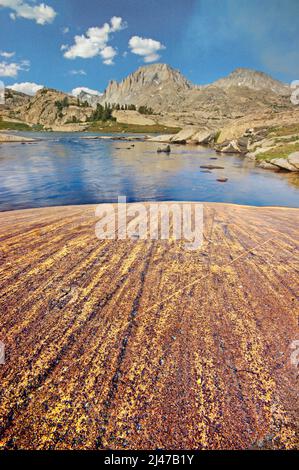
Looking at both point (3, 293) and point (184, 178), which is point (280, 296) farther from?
point (184, 178)

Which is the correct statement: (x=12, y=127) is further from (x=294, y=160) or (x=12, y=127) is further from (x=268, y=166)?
(x=294, y=160)

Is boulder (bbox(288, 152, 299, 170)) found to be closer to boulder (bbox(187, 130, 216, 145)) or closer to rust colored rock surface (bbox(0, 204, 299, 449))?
rust colored rock surface (bbox(0, 204, 299, 449))

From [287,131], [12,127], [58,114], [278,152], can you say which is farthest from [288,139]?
[58,114]

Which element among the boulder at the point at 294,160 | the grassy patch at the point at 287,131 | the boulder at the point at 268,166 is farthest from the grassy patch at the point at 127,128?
the boulder at the point at 294,160

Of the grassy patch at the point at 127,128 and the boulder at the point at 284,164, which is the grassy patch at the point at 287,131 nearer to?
the boulder at the point at 284,164

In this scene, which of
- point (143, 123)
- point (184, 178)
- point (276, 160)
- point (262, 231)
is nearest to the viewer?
point (262, 231)

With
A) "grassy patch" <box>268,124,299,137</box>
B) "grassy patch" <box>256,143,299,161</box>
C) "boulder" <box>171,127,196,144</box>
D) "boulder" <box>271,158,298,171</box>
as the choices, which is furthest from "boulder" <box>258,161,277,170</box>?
"boulder" <box>171,127,196,144</box>

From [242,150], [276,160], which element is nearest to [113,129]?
[242,150]
